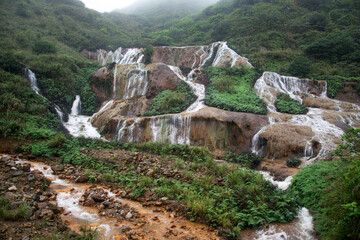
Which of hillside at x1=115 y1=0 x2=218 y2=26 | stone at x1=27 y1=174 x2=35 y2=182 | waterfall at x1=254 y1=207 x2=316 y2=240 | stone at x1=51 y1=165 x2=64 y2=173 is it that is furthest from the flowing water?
hillside at x1=115 y1=0 x2=218 y2=26

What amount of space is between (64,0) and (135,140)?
44.5m

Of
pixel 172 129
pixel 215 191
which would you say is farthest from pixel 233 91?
pixel 215 191

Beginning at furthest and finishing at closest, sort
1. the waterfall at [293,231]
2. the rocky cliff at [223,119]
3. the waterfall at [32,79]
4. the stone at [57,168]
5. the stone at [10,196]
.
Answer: the waterfall at [32,79], the rocky cliff at [223,119], the stone at [57,168], the waterfall at [293,231], the stone at [10,196]

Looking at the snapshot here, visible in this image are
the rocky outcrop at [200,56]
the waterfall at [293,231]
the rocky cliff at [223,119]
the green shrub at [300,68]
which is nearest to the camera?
the waterfall at [293,231]

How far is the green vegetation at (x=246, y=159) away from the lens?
1124 cm

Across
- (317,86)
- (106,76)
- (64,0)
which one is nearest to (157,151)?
(106,76)

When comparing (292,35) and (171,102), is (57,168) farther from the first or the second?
(292,35)

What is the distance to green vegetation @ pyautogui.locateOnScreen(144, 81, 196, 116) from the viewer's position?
15.8 meters

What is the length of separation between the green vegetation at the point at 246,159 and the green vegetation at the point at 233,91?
382cm

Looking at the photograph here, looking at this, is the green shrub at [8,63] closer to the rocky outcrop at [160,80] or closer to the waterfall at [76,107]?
the waterfall at [76,107]

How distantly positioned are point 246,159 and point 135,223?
8.19 metres

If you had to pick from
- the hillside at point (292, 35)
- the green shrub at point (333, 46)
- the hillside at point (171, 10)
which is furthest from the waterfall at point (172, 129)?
the hillside at point (171, 10)

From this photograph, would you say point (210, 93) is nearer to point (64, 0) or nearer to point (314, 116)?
point (314, 116)

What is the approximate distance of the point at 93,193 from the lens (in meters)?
6.09
